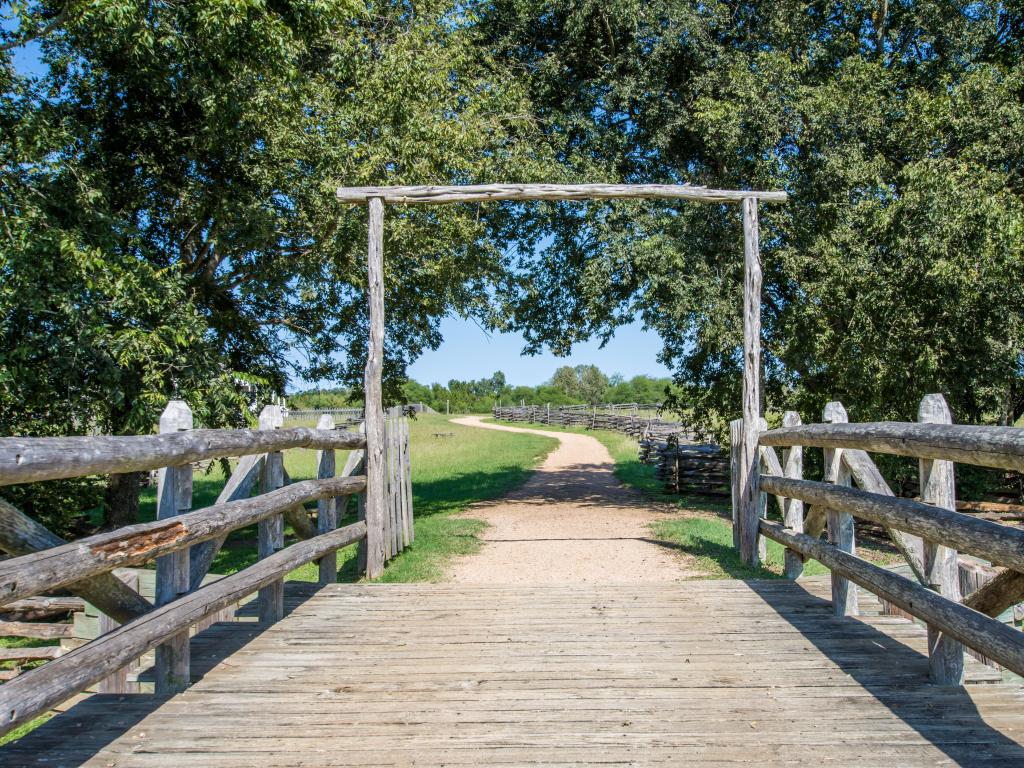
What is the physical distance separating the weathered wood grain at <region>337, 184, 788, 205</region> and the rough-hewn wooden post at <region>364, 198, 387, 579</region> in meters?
0.17

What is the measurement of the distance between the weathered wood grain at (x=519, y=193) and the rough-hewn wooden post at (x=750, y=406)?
0.40 m

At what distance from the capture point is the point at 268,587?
5.18 meters

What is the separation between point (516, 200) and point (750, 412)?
317 centimetres

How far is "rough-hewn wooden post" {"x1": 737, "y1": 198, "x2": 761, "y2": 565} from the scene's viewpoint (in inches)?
294

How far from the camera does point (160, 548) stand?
3.50m

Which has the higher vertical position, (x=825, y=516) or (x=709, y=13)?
(x=709, y=13)

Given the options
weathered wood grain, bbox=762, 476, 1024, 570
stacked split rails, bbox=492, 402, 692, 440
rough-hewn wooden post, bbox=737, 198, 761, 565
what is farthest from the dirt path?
stacked split rails, bbox=492, 402, 692, 440

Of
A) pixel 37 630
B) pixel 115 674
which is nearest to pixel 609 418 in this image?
pixel 37 630

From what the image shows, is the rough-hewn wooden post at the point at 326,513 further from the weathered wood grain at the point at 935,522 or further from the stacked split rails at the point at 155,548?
the weathered wood grain at the point at 935,522

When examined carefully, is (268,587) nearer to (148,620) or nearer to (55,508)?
(148,620)

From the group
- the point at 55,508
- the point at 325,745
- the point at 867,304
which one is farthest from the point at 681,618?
the point at 55,508

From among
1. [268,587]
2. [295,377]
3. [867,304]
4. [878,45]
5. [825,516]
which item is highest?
[878,45]

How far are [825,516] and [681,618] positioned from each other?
1.50 meters

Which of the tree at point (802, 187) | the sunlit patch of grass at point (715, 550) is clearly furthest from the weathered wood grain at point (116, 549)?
the tree at point (802, 187)
